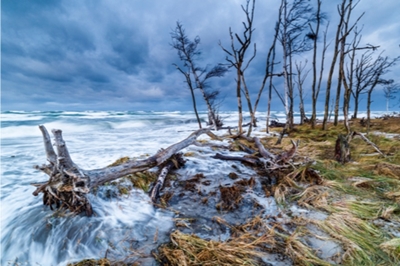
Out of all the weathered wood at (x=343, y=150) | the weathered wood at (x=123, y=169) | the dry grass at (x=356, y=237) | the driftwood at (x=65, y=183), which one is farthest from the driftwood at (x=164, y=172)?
the weathered wood at (x=343, y=150)

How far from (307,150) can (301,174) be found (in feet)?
10.5

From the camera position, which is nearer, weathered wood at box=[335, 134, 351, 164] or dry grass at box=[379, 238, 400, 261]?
dry grass at box=[379, 238, 400, 261]

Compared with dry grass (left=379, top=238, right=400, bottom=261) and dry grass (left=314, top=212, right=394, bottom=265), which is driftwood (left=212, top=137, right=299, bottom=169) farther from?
dry grass (left=379, top=238, right=400, bottom=261)

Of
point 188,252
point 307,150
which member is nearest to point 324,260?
point 188,252

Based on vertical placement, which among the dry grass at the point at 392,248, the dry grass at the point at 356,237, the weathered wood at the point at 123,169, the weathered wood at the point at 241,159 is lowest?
the dry grass at the point at 356,237

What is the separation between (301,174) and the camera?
3.44 m

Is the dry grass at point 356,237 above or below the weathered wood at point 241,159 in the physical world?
below

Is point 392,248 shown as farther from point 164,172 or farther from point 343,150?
point 343,150

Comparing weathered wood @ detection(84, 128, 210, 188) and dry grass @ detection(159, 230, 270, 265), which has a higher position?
weathered wood @ detection(84, 128, 210, 188)

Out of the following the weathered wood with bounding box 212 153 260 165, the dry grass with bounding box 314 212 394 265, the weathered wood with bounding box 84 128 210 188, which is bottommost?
the dry grass with bounding box 314 212 394 265

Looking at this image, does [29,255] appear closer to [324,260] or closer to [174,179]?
[174,179]

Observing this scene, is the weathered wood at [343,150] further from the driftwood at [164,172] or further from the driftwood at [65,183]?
the driftwood at [65,183]

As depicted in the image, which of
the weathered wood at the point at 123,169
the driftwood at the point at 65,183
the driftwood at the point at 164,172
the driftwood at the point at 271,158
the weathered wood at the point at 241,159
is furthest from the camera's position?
the weathered wood at the point at 241,159

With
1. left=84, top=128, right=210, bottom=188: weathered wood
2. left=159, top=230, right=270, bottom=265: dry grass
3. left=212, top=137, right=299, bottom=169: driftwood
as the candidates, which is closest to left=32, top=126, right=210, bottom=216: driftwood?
left=84, top=128, right=210, bottom=188: weathered wood
